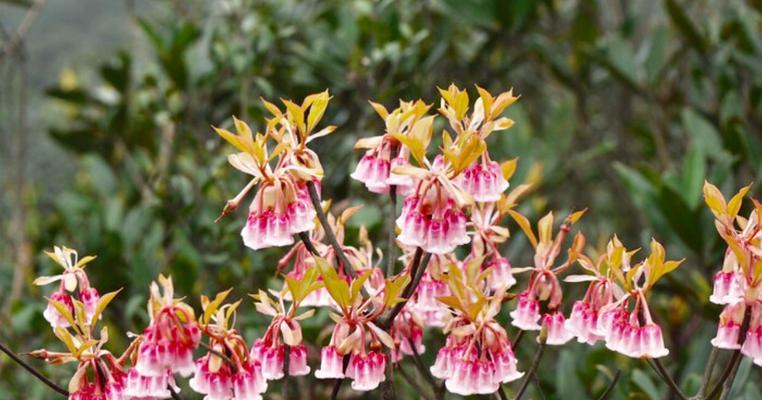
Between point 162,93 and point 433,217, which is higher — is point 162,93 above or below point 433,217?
above

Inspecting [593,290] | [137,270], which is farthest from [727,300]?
[137,270]

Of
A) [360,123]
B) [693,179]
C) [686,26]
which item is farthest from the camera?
[686,26]

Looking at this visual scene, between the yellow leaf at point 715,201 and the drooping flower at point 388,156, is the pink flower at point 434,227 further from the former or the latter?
the yellow leaf at point 715,201

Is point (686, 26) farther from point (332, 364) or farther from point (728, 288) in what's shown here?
Answer: point (332, 364)

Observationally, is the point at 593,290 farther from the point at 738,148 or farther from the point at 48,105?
the point at 48,105

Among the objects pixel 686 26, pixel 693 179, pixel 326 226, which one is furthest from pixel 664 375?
pixel 686 26

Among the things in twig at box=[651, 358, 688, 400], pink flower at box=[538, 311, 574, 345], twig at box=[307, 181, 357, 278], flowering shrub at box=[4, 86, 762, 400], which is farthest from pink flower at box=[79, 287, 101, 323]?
twig at box=[651, 358, 688, 400]
